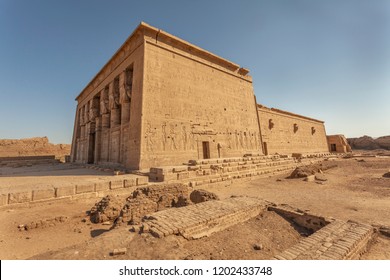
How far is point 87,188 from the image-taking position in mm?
6016

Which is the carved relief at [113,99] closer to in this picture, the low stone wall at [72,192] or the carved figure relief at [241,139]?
the low stone wall at [72,192]

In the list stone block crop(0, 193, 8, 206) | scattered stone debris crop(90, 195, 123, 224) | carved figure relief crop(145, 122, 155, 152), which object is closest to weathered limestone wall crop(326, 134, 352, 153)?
carved figure relief crop(145, 122, 155, 152)

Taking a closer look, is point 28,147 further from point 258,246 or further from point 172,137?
point 258,246

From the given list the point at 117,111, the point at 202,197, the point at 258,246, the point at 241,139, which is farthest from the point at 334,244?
the point at 117,111

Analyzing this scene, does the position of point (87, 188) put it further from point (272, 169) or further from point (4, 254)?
point (272, 169)

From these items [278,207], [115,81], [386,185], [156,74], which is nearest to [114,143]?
[115,81]

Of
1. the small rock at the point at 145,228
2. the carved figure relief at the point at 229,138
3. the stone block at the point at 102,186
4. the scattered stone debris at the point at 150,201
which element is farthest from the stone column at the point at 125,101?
the small rock at the point at 145,228

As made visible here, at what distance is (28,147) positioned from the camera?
25203 mm

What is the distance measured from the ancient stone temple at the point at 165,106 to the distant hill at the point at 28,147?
12.0 m

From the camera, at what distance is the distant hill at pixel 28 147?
78.9ft

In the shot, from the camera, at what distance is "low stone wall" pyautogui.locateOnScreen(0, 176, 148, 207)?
487cm

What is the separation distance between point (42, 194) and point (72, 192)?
72cm

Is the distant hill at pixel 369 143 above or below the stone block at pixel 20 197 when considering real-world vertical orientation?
above

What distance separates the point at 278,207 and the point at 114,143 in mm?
11333
